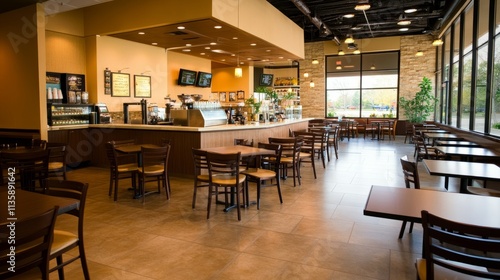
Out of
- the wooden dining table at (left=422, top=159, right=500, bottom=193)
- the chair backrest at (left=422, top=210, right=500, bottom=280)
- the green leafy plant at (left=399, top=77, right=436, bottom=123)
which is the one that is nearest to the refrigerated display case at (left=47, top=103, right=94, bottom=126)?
the wooden dining table at (left=422, top=159, right=500, bottom=193)

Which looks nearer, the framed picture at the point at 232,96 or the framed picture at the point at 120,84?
the framed picture at the point at 120,84

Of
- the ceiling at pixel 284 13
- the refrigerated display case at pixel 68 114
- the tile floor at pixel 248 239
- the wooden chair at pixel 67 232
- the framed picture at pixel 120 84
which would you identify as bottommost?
the tile floor at pixel 248 239

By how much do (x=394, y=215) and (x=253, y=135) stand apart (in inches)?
209

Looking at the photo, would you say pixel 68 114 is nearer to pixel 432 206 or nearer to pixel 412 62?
pixel 432 206


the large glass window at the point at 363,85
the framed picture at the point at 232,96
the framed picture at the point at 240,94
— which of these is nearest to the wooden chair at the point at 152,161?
the framed picture at the point at 240,94

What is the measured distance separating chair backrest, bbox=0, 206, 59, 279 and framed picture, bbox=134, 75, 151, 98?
7.24 metres

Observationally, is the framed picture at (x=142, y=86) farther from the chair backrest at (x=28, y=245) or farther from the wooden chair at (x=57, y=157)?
the chair backrest at (x=28, y=245)

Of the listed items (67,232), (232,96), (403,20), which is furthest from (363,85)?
(67,232)

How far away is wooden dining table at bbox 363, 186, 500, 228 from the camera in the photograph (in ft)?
6.58

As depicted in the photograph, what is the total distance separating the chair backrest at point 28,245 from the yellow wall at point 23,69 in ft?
18.9

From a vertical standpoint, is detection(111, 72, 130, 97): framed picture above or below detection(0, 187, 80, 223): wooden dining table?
above

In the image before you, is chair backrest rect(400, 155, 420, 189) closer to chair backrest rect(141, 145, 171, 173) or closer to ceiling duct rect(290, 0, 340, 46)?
chair backrest rect(141, 145, 171, 173)

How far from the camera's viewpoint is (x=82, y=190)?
2422 millimetres

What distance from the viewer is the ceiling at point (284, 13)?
23.3 feet
